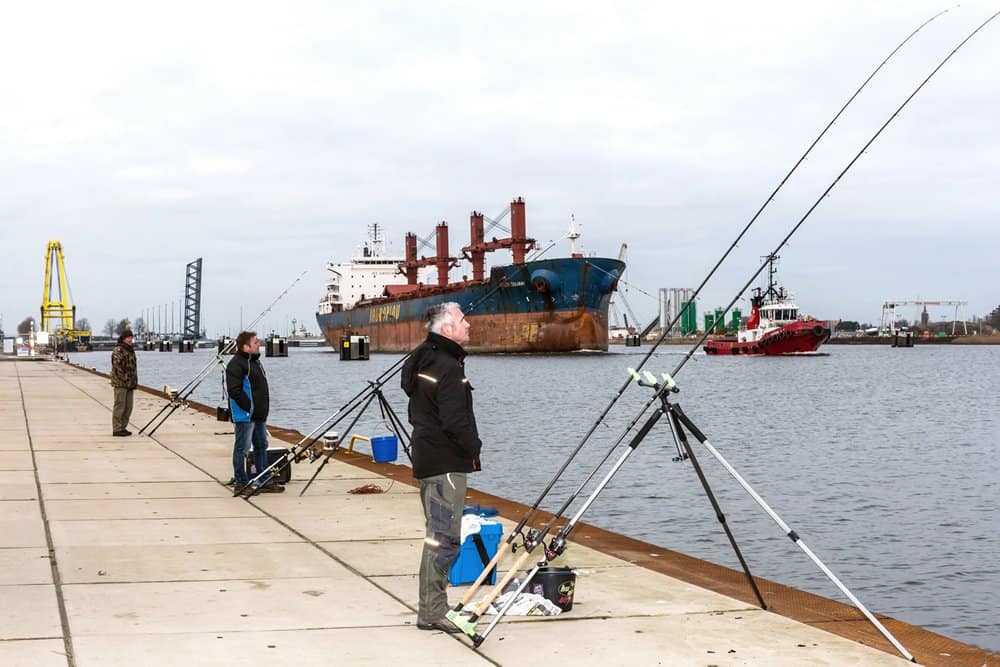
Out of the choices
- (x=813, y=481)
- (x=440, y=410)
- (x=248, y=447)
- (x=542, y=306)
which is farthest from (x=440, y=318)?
(x=542, y=306)

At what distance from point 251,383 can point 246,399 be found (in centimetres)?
17

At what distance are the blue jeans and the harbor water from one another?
443 cm

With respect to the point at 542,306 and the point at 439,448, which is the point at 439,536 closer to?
the point at 439,448

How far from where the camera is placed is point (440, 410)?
6.22 m

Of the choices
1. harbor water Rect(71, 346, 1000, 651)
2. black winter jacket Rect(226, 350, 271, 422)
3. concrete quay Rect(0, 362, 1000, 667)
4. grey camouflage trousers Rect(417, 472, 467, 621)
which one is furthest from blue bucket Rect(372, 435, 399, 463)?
grey camouflage trousers Rect(417, 472, 467, 621)

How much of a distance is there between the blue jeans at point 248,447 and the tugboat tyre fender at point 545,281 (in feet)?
240

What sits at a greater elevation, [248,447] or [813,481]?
[248,447]

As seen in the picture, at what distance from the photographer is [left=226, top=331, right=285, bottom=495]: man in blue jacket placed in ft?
37.4

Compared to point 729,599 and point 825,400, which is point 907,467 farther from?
point 825,400

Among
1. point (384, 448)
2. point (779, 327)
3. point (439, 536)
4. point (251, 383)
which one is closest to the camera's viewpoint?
point (439, 536)

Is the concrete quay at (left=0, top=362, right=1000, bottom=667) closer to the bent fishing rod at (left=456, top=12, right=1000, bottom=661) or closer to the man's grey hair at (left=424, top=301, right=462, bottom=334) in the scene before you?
the bent fishing rod at (left=456, top=12, right=1000, bottom=661)

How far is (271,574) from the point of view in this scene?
796 cm

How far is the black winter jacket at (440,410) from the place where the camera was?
244 inches

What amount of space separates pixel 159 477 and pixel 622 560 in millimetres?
6945
